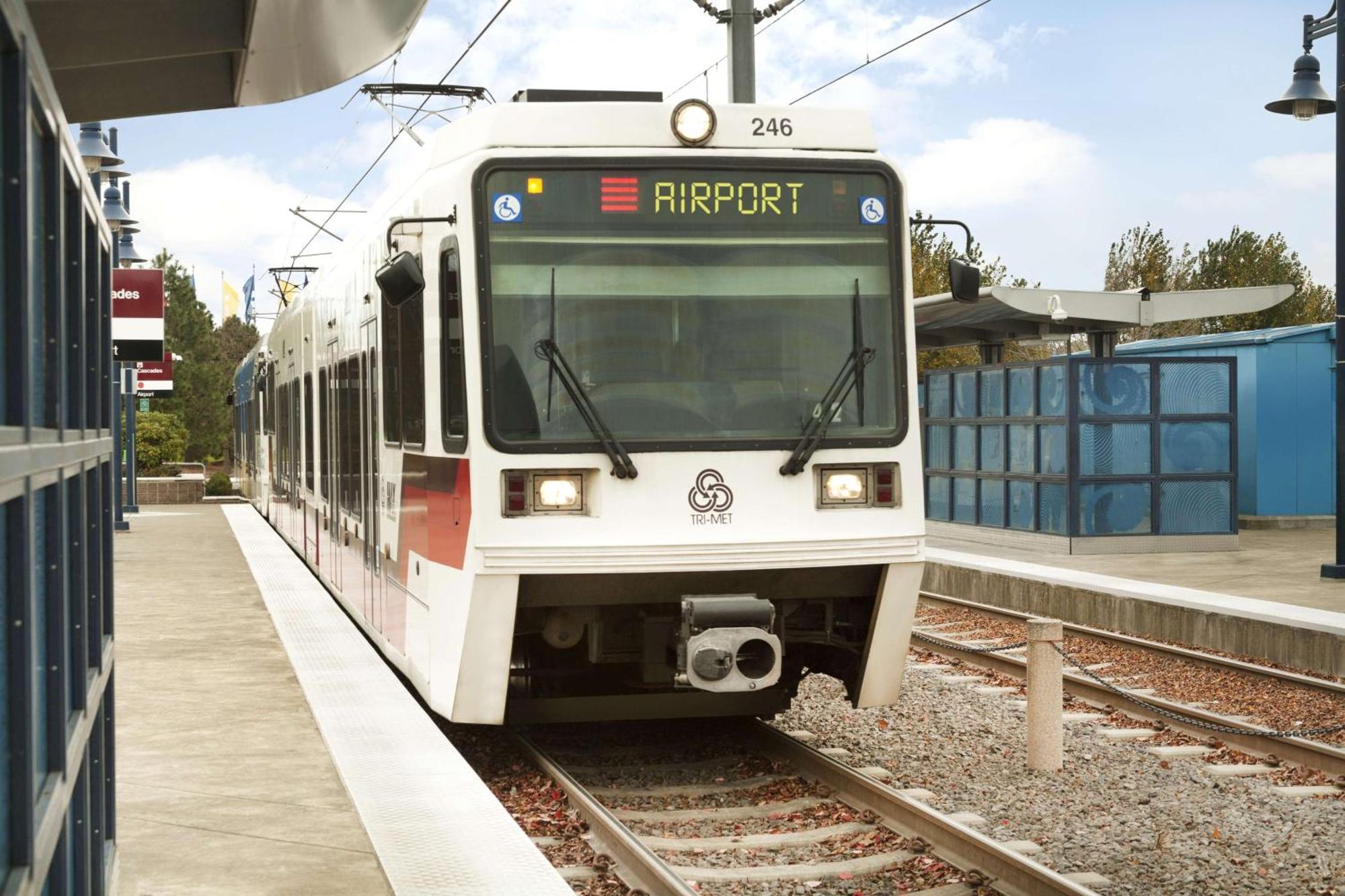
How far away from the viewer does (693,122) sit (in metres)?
7.78

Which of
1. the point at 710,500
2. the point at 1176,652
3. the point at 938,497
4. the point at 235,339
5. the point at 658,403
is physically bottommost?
the point at 1176,652

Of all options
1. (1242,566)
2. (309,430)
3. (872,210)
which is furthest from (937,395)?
(872,210)

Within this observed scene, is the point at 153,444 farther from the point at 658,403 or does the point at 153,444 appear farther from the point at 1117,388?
the point at 658,403

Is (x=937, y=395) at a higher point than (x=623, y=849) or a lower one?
higher

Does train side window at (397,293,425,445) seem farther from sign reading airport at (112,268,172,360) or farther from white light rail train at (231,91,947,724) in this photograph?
sign reading airport at (112,268,172,360)

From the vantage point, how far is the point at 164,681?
9.08 meters

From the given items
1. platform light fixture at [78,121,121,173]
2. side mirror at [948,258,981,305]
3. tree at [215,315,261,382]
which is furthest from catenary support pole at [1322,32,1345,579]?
tree at [215,315,261,382]

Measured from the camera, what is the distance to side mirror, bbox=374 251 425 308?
7.43m

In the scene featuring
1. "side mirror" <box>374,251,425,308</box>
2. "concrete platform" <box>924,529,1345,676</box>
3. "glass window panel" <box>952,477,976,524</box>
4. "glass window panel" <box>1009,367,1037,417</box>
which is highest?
"side mirror" <box>374,251,425,308</box>

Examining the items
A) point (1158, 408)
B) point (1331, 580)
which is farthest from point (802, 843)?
point (1158, 408)

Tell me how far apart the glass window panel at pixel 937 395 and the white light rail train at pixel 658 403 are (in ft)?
45.2

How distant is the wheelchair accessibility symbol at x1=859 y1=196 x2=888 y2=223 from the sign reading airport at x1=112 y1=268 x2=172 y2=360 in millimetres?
14294

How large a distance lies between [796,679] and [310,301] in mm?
7706

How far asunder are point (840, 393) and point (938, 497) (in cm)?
1512
